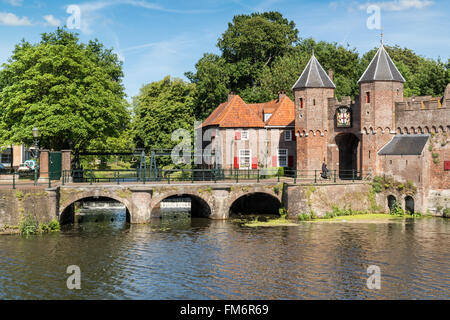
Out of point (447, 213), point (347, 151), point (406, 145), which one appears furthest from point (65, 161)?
point (447, 213)

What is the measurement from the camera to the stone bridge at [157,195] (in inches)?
1188

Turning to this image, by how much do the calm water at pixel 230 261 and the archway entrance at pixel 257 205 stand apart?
693 centimetres

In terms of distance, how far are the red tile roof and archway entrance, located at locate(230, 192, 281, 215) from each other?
30.2ft

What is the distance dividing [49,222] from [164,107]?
88.5 feet

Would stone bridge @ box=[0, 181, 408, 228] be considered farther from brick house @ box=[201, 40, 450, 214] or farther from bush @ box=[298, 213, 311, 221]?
brick house @ box=[201, 40, 450, 214]

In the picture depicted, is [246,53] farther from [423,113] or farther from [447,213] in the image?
[447,213]

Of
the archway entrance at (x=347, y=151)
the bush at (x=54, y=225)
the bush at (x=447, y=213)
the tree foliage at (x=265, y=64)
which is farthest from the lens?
the tree foliage at (x=265, y=64)

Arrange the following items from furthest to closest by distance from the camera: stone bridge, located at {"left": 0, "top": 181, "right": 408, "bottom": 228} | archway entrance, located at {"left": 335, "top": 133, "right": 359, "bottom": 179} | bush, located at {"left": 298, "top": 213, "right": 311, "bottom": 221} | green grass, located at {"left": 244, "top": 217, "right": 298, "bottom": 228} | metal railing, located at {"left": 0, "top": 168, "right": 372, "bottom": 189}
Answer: archway entrance, located at {"left": 335, "top": 133, "right": 359, "bottom": 179}, bush, located at {"left": 298, "top": 213, "right": 311, "bottom": 221}, green grass, located at {"left": 244, "top": 217, "right": 298, "bottom": 228}, metal railing, located at {"left": 0, "top": 168, "right": 372, "bottom": 189}, stone bridge, located at {"left": 0, "top": 181, "right": 408, "bottom": 228}

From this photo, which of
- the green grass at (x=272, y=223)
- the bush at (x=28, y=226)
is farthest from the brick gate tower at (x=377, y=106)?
the bush at (x=28, y=226)

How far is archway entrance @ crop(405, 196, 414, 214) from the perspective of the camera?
35.1 meters

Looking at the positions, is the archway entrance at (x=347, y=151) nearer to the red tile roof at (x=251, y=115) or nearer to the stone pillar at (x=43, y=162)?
the red tile roof at (x=251, y=115)

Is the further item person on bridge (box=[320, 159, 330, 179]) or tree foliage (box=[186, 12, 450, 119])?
tree foliage (box=[186, 12, 450, 119])

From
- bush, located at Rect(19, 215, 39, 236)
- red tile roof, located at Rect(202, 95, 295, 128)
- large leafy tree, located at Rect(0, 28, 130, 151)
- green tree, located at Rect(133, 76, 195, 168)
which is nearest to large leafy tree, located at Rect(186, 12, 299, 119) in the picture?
green tree, located at Rect(133, 76, 195, 168)
